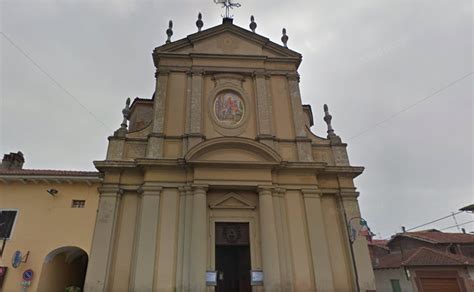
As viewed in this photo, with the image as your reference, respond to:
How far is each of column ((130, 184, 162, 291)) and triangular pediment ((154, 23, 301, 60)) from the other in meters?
7.01

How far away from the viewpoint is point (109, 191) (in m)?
10.2

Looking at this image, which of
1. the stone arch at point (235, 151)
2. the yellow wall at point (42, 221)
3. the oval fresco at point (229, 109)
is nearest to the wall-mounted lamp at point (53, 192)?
the yellow wall at point (42, 221)

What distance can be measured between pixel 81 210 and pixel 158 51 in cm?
762

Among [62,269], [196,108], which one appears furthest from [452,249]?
[62,269]

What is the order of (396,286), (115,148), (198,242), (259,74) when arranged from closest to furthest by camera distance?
(198,242)
(115,148)
(259,74)
(396,286)

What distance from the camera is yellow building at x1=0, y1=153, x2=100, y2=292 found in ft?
32.3

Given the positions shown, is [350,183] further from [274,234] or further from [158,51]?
[158,51]

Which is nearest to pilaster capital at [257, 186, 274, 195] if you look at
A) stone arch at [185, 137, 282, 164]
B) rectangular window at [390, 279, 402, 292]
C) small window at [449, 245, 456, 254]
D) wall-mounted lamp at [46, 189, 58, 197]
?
stone arch at [185, 137, 282, 164]

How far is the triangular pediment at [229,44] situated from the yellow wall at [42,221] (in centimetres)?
751

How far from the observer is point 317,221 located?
10.4 m

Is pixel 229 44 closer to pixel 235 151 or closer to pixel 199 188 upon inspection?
pixel 235 151

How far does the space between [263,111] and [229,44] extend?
13.5 ft

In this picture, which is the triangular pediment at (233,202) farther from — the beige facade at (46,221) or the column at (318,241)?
the beige facade at (46,221)

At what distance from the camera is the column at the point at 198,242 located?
29.0 feet
